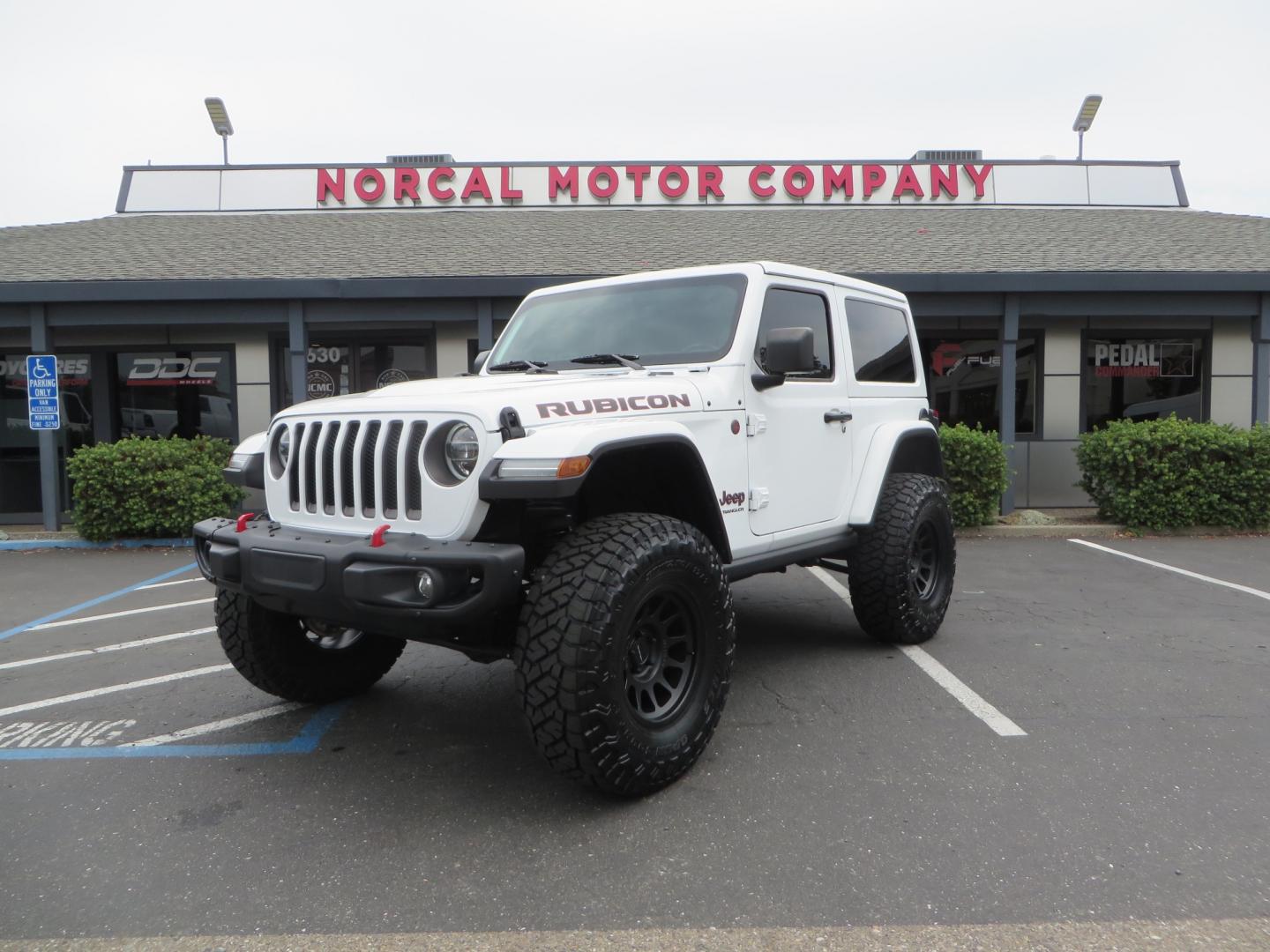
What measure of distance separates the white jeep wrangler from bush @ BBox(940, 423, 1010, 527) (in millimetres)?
5564

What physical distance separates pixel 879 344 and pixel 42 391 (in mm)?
9828

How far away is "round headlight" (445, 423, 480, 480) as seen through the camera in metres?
3.01

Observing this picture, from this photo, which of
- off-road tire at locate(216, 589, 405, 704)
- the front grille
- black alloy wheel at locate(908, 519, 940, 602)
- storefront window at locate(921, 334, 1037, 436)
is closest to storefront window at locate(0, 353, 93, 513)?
off-road tire at locate(216, 589, 405, 704)

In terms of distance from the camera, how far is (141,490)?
9742 mm

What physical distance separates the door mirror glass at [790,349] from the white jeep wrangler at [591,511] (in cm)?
1

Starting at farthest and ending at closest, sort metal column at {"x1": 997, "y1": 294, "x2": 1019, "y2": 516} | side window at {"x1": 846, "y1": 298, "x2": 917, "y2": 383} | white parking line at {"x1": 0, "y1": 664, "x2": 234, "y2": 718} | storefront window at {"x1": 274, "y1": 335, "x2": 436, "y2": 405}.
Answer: storefront window at {"x1": 274, "y1": 335, "x2": 436, "y2": 405} < metal column at {"x1": 997, "y1": 294, "x2": 1019, "y2": 516} < side window at {"x1": 846, "y1": 298, "x2": 917, "y2": 383} < white parking line at {"x1": 0, "y1": 664, "x2": 234, "y2": 718}

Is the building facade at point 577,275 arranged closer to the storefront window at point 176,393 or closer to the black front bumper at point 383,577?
the storefront window at point 176,393

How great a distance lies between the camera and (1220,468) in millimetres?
9859

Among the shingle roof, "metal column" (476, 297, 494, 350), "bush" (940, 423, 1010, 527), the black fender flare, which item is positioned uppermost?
the shingle roof

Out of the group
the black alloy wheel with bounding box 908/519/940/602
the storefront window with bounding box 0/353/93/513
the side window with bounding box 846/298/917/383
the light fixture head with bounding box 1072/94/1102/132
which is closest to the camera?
the side window with bounding box 846/298/917/383

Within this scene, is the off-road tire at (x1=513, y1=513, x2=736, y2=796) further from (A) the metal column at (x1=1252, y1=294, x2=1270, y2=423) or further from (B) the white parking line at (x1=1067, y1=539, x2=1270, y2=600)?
(A) the metal column at (x1=1252, y1=294, x2=1270, y2=423)

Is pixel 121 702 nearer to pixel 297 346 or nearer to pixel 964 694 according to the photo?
pixel 964 694

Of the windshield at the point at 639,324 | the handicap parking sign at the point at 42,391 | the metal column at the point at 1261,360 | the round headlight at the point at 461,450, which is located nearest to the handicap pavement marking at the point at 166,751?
the round headlight at the point at 461,450

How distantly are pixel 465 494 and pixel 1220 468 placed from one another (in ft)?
32.9
